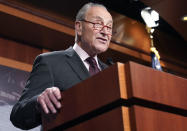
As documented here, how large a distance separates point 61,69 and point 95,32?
0.22 m

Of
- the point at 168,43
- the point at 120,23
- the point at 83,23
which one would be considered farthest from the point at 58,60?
the point at 168,43

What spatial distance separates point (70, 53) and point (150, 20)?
6.56ft

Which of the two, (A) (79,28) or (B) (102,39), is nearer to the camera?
(B) (102,39)

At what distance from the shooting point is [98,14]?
120cm

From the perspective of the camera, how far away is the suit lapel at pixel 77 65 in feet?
3.30

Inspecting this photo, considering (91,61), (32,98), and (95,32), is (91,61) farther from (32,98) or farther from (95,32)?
(32,98)

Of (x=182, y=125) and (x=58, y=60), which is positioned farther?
(x=58, y=60)

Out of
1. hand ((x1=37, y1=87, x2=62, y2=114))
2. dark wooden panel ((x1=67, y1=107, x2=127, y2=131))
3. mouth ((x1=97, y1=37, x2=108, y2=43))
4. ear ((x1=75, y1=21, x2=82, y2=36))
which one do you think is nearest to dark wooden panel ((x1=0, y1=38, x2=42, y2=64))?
ear ((x1=75, y1=21, x2=82, y2=36))

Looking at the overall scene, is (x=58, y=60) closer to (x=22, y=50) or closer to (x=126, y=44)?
(x=22, y=50)

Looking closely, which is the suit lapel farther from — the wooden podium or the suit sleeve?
the wooden podium

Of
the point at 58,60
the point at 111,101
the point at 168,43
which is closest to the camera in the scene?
the point at 111,101

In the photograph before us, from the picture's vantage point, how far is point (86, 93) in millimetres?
700

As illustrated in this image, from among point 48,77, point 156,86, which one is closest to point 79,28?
point 48,77

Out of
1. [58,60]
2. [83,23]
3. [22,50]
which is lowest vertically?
[22,50]
